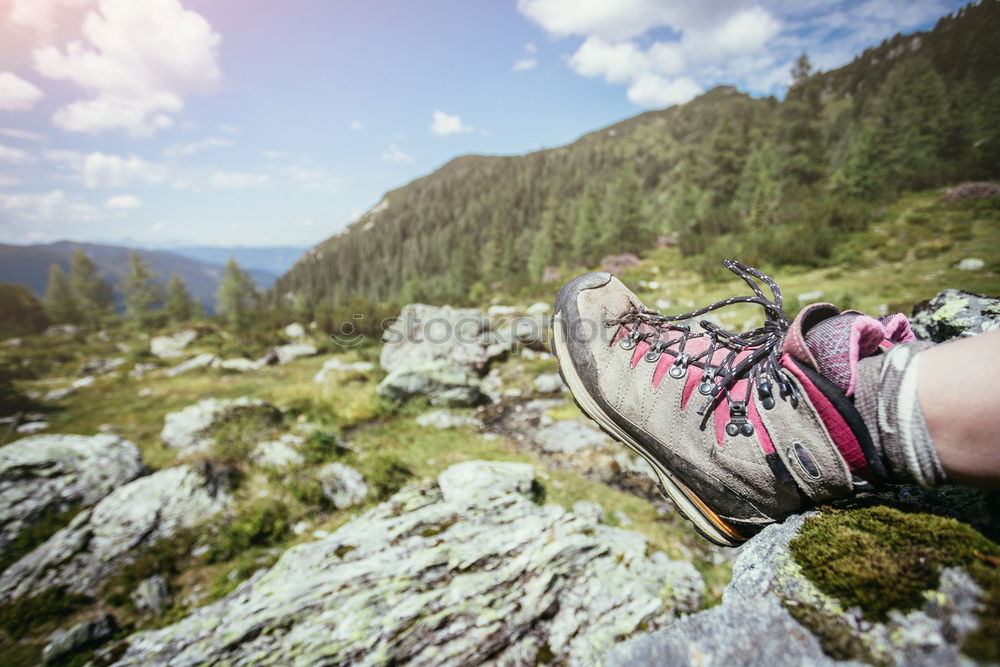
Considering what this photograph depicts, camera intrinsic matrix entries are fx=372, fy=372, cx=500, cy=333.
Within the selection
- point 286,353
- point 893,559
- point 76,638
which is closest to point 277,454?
point 76,638

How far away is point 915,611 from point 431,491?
4.66 meters

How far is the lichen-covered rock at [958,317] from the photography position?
7.13ft

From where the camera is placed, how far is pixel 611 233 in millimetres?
31328

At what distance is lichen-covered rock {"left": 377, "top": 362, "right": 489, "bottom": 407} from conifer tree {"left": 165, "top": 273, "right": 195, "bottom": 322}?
43530 millimetres

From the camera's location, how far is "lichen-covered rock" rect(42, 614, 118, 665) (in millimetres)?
3574

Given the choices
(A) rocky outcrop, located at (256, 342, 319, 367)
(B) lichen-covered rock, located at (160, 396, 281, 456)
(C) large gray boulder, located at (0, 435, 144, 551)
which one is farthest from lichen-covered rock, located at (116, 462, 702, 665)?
(A) rocky outcrop, located at (256, 342, 319, 367)

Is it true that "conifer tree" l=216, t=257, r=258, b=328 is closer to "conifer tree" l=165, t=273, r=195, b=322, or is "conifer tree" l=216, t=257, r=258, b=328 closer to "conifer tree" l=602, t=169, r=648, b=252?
"conifer tree" l=165, t=273, r=195, b=322

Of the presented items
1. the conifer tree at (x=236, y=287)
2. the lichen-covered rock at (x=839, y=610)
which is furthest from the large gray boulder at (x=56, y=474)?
the conifer tree at (x=236, y=287)

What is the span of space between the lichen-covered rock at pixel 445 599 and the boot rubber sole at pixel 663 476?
1638 mm

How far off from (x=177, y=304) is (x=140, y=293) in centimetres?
413

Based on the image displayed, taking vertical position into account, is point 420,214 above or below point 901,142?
above

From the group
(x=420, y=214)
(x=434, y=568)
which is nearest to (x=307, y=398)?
(x=434, y=568)

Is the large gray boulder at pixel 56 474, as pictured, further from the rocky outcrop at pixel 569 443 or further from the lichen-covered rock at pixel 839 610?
the lichen-covered rock at pixel 839 610

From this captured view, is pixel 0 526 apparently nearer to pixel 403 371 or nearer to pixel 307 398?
pixel 307 398
